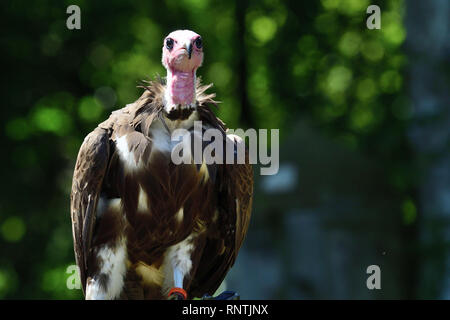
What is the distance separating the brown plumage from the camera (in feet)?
13.7

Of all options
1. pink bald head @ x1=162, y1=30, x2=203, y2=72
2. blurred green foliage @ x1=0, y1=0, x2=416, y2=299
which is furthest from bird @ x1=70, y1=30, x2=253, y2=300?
blurred green foliage @ x1=0, y1=0, x2=416, y2=299

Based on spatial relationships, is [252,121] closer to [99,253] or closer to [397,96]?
[397,96]

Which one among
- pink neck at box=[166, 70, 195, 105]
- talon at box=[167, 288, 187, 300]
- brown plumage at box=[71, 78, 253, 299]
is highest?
pink neck at box=[166, 70, 195, 105]

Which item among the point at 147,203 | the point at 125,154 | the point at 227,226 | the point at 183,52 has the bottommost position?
the point at 227,226

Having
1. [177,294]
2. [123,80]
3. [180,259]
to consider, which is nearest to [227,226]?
[180,259]

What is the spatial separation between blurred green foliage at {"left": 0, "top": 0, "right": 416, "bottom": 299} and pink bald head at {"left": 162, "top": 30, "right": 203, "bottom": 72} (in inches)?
344

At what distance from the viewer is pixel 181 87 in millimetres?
3971

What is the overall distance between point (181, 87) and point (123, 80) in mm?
9973

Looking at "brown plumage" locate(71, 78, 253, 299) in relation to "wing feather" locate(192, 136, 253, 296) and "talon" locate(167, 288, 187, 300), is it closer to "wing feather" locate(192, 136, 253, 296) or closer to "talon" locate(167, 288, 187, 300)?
"wing feather" locate(192, 136, 253, 296)

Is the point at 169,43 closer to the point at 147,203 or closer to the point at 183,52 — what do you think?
the point at 183,52

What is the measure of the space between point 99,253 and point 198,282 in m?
0.83

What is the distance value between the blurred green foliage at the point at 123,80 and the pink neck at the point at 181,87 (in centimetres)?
869

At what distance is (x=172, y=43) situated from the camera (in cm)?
399
